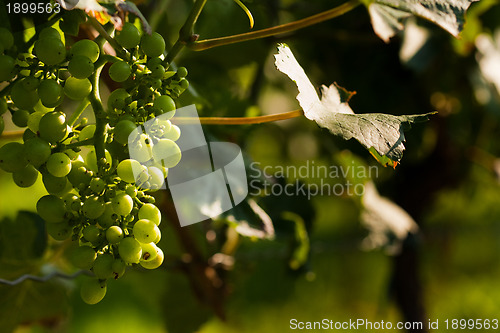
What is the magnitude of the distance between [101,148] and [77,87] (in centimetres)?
5

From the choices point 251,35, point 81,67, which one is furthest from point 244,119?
point 81,67

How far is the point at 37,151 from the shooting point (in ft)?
1.27

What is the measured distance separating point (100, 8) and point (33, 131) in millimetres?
115

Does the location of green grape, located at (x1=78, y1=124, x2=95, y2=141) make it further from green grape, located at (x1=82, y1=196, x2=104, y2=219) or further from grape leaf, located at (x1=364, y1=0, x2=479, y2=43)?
grape leaf, located at (x1=364, y1=0, x2=479, y2=43)

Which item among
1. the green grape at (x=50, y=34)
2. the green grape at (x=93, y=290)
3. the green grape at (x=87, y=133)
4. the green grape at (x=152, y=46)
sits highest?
the green grape at (x=152, y=46)

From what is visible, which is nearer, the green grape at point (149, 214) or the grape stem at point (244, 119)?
the green grape at point (149, 214)

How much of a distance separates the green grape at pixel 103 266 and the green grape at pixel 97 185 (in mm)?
48

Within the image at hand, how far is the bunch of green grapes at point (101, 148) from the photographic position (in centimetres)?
38

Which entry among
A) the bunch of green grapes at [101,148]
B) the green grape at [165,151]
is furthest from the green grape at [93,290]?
the green grape at [165,151]

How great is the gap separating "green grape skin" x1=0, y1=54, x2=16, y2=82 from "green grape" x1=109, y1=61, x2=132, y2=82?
3.1 inches

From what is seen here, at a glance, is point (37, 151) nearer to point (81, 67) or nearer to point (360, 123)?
point (81, 67)

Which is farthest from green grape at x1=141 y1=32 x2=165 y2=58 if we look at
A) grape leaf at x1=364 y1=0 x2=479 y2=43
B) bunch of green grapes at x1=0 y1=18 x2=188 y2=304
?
grape leaf at x1=364 y1=0 x2=479 y2=43

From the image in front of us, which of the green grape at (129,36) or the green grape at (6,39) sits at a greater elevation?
the green grape at (129,36)

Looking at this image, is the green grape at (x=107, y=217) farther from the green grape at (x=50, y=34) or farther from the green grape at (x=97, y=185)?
the green grape at (x=50, y=34)
